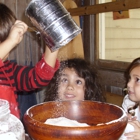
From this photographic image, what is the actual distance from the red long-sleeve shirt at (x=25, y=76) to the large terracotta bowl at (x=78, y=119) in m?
0.34

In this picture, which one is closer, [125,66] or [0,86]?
[0,86]

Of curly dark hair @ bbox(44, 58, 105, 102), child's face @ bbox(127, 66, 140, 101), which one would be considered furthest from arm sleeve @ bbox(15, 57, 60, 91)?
child's face @ bbox(127, 66, 140, 101)

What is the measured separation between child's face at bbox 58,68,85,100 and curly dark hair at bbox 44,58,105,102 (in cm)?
2

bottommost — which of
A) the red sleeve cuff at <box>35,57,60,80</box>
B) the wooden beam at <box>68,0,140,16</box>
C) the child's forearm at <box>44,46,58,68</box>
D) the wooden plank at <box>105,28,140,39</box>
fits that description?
the red sleeve cuff at <box>35,57,60,80</box>

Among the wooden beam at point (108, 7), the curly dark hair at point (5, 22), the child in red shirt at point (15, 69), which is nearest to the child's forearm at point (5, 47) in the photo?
the child in red shirt at point (15, 69)

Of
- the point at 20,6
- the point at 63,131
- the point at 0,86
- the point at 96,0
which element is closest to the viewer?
the point at 63,131

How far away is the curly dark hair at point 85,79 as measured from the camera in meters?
1.18

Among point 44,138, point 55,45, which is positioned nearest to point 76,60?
point 55,45

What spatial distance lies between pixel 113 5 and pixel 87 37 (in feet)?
1.03

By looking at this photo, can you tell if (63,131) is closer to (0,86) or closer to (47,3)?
(47,3)

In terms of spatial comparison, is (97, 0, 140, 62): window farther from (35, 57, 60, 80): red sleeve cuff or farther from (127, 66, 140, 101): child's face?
(35, 57, 60, 80): red sleeve cuff

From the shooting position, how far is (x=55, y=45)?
0.72 m

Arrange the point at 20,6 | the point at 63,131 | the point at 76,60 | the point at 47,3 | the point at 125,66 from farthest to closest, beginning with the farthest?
1. the point at 20,6
2. the point at 125,66
3. the point at 76,60
4. the point at 47,3
5. the point at 63,131

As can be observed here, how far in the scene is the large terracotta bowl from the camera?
1.53 ft
